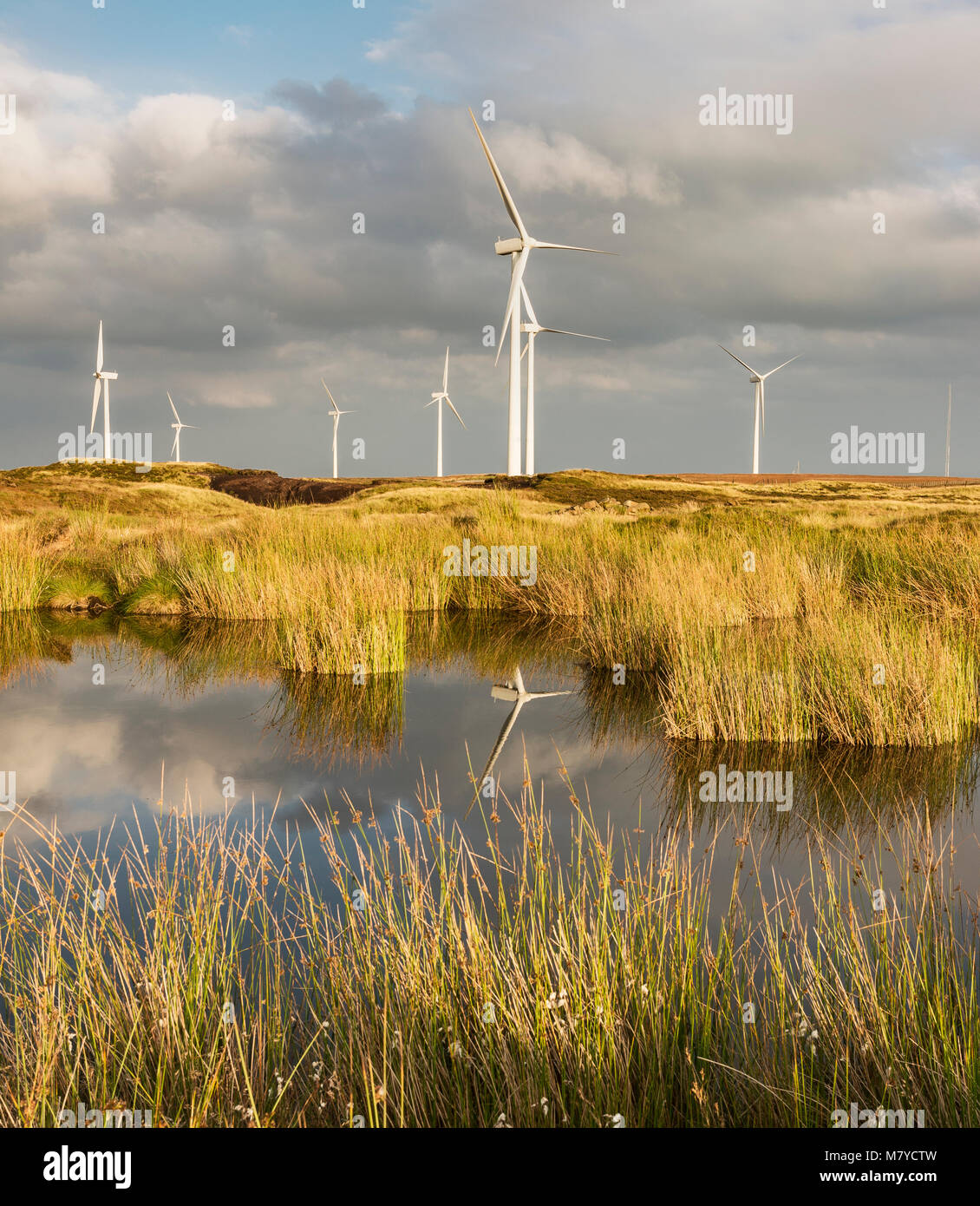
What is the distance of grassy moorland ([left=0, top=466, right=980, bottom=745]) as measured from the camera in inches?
377

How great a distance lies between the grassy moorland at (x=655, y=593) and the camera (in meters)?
9.58

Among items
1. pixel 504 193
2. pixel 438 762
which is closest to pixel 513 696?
pixel 438 762

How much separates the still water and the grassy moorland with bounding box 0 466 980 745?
0.50 meters

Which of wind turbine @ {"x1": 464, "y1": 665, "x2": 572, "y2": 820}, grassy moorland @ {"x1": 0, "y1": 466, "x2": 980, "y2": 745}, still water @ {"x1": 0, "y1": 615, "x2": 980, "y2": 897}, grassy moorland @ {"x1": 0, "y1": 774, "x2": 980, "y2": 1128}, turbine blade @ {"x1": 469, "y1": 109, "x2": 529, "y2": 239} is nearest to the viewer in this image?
grassy moorland @ {"x1": 0, "y1": 774, "x2": 980, "y2": 1128}

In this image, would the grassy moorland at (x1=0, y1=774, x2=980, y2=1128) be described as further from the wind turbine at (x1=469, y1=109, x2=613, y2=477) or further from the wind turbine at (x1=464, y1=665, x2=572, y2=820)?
the wind turbine at (x1=469, y1=109, x2=613, y2=477)

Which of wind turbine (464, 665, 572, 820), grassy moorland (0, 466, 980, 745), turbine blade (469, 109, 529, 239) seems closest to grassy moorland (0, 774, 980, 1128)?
wind turbine (464, 665, 572, 820)

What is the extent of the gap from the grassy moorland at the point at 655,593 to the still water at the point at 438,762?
50 cm

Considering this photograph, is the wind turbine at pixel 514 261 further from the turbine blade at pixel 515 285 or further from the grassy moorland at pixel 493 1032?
the grassy moorland at pixel 493 1032

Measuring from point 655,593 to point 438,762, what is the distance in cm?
632

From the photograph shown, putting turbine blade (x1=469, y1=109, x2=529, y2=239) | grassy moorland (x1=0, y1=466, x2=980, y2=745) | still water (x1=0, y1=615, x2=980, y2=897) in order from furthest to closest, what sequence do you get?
turbine blade (x1=469, y1=109, x2=529, y2=239) → grassy moorland (x1=0, y1=466, x2=980, y2=745) → still water (x1=0, y1=615, x2=980, y2=897)

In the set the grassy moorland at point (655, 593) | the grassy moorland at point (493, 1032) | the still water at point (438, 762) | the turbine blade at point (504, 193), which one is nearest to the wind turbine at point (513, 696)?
the still water at point (438, 762)

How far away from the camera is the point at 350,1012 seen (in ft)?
13.3

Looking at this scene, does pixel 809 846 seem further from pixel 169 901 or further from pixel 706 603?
pixel 706 603

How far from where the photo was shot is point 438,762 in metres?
9.02
